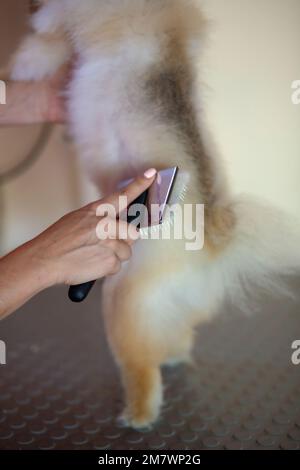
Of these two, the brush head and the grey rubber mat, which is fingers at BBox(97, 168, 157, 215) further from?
the grey rubber mat

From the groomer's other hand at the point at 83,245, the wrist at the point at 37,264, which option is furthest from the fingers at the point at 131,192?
the wrist at the point at 37,264

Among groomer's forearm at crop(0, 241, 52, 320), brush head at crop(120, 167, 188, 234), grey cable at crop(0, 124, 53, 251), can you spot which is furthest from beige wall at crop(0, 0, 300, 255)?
groomer's forearm at crop(0, 241, 52, 320)

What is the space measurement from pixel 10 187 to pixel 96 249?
44cm

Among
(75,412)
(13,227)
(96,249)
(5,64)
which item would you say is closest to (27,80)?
(5,64)

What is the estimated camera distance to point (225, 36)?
84cm

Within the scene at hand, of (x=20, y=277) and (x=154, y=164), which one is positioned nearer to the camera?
(x=20, y=277)

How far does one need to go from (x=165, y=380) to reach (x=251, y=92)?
60 centimetres

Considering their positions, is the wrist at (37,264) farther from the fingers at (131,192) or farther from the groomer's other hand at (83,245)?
the fingers at (131,192)

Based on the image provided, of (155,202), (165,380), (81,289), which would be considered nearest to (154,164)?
(155,202)

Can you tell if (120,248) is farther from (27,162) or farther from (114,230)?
(27,162)

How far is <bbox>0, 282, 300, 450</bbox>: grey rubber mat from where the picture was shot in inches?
29.3

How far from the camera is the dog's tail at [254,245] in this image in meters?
0.74

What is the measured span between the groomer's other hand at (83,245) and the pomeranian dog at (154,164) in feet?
0.37

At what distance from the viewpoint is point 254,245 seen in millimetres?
738
